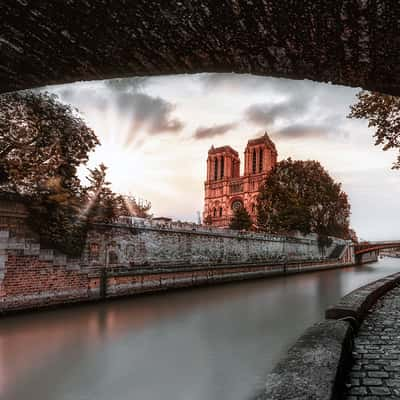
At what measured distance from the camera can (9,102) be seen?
979cm

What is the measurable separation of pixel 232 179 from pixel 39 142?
188ft

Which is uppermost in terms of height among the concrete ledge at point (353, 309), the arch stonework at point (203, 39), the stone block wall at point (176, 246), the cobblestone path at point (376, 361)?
the arch stonework at point (203, 39)

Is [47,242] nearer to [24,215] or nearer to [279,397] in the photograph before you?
[24,215]

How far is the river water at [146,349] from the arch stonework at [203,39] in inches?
165

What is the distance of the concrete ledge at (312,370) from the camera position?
206cm

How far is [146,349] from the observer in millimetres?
6293

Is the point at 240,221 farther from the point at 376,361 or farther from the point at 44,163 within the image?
the point at 376,361

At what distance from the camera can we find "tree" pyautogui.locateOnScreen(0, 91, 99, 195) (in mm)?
9047

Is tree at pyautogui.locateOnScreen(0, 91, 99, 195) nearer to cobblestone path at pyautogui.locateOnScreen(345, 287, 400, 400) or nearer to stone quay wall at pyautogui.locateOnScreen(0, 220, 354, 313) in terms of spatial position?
stone quay wall at pyautogui.locateOnScreen(0, 220, 354, 313)

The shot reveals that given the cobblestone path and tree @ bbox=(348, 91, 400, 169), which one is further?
tree @ bbox=(348, 91, 400, 169)

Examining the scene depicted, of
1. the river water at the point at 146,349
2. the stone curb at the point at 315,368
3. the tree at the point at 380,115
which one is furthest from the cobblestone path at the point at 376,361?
the tree at the point at 380,115


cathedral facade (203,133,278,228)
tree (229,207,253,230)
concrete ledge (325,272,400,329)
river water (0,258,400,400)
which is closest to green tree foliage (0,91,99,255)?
river water (0,258,400,400)

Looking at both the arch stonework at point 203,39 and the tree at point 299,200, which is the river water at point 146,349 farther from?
the tree at point 299,200

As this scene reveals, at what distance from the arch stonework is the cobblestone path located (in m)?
2.41
